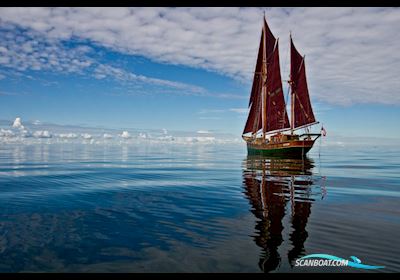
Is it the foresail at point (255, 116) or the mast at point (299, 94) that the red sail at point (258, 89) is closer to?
the foresail at point (255, 116)

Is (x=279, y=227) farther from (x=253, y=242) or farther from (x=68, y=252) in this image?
(x=68, y=252)

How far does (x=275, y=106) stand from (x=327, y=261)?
194 ft

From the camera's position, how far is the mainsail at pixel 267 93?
6231 centimetres

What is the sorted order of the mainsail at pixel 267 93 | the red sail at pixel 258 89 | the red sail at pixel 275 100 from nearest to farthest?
the red sail at pixel 275 100 → the mainsail at pixel 267 93 → the red sail at pixel 258 89

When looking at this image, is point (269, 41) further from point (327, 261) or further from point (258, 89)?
point (327, 261)

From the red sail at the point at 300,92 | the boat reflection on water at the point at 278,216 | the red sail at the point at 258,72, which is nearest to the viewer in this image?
the boat reflection on water at the point at 278,216

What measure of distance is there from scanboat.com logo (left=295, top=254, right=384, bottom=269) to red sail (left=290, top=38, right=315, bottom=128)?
190 ft

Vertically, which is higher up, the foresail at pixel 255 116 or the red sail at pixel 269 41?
the red sail at pixel 269 41

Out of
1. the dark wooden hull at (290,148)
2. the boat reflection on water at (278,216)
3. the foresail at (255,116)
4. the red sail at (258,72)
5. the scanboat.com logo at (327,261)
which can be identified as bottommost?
the scanboat.com logo at (327,261)

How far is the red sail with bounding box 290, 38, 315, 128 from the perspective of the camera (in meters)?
61.1

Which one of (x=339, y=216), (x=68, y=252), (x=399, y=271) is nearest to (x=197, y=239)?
(x=68, y=252)

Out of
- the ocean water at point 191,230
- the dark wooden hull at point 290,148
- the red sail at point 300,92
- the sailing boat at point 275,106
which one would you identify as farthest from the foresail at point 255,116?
the ocean water at point 191,230

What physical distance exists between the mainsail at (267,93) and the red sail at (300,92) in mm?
3530

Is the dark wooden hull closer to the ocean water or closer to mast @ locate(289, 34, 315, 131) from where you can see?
mast @ locate(289, 34, 315, 131)
